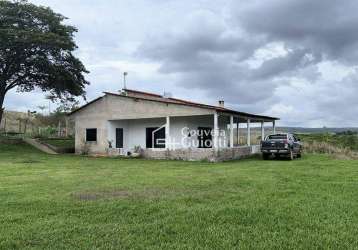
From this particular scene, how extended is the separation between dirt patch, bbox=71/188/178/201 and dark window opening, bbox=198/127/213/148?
1834 cm

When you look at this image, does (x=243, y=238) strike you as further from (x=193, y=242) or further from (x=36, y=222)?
(x=36, y=222)

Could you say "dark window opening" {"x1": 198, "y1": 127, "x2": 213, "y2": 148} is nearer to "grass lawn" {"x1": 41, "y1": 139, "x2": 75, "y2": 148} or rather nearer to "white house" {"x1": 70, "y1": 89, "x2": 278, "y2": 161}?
"white house" {"x1": 70, "y1": 89, "x2": 278, "y2": 161}

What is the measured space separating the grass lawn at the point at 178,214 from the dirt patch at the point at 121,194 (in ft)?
0.08

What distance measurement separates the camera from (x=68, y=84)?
33375 millimetres

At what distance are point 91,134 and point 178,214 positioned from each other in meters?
23.7

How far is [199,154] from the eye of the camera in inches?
975

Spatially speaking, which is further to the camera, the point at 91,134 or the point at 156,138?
the point at 91,134

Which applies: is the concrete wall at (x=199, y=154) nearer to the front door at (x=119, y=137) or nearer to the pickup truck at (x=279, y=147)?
the pickup truck at (x=279, y=147)

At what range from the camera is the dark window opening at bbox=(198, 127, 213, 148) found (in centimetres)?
2911

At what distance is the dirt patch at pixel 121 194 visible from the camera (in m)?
9.81

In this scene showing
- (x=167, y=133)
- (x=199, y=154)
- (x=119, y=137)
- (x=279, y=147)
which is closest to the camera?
(x=199, y=154)

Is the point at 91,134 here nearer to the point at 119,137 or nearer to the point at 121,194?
the point at 119,137

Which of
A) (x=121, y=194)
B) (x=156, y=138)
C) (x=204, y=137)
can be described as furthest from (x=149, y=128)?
(x=121, y=194)

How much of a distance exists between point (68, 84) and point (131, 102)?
Result: 26.7 ft
